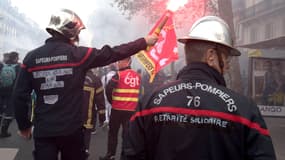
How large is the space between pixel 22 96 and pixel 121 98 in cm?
364

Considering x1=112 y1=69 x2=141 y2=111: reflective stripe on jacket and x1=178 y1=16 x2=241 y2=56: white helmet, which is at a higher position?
x1=178 y1=16 x2=241 y2=56: white helmet

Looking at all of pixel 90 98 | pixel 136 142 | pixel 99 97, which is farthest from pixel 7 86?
pixel 136 142

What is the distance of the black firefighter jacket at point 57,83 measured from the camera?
3.59m

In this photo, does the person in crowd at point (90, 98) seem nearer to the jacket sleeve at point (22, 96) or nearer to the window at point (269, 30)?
the jacket sleeve at point (22, 96)

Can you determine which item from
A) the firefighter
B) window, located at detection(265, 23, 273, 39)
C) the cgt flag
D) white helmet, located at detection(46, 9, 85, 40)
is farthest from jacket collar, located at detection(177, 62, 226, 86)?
window, located at detection(265, 23, 273, 39)

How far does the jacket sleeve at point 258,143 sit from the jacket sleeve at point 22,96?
217 centimetres

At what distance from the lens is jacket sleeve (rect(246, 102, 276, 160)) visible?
2.08 meters

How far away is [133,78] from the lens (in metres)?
7.43

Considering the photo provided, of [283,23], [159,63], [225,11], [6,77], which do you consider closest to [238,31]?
[283,23]

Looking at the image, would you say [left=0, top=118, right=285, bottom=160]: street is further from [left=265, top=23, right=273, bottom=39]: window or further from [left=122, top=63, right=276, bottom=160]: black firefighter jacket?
[left=265, top=23, right=273, bottom=39]: window

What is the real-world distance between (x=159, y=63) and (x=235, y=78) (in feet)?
31.1

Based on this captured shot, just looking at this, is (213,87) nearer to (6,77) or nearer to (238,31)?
(6,77)

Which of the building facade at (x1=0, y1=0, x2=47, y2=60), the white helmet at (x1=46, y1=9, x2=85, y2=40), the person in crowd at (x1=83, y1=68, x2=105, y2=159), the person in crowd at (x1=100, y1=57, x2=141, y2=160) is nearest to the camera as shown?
the white helmet at (x1=46, y1=9, x2=85, y2=40)

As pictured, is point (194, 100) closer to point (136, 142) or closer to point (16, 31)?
point (136, 142)
